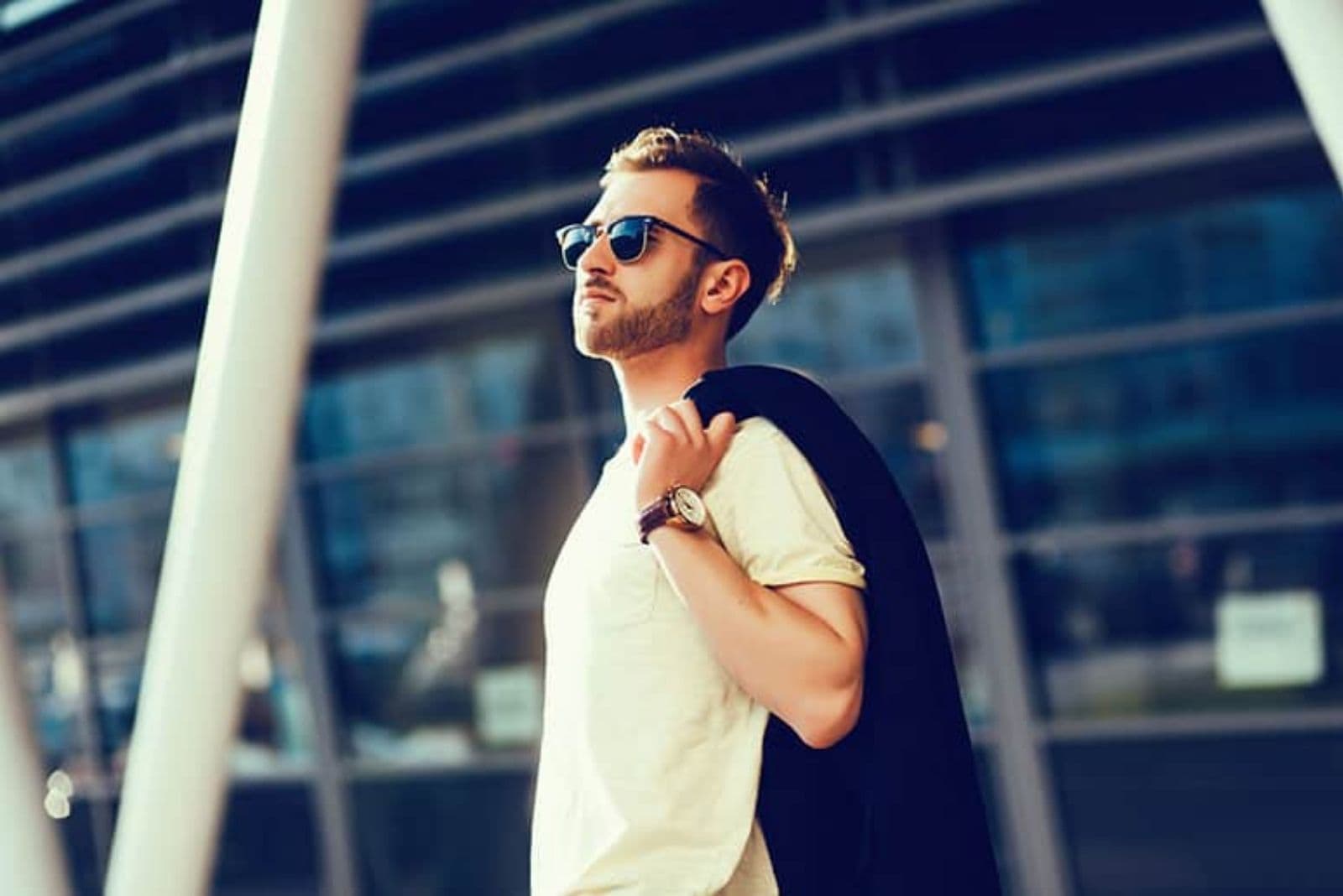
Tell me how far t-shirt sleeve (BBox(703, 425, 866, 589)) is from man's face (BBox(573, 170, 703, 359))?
0.69 ft

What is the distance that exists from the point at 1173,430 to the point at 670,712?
411 centimetres

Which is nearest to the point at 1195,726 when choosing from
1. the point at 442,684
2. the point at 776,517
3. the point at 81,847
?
the point at 442,684

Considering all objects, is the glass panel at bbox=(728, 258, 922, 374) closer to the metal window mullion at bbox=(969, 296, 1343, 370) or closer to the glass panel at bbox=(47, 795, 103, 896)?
the metal window mullion at bbox=(969, 296, 1343, 370)

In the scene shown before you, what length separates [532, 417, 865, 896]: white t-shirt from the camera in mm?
1875

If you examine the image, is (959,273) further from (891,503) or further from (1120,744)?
(891,503)

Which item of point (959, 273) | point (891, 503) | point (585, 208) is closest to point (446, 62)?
point (585, 208)

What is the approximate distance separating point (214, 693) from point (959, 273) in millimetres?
3449

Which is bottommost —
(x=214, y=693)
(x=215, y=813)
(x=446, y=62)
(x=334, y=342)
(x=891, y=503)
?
(x=215, y=813)

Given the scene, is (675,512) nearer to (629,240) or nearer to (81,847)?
(629,240)

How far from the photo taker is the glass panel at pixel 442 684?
6996 mm

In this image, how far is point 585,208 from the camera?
244 inches

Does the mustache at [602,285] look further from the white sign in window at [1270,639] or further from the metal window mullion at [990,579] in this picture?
the white sign in window at [1270,639]

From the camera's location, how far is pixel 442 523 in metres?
7.17

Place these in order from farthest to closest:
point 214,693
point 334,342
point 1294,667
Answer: point 334,342
point 1294,667
point 214,693
